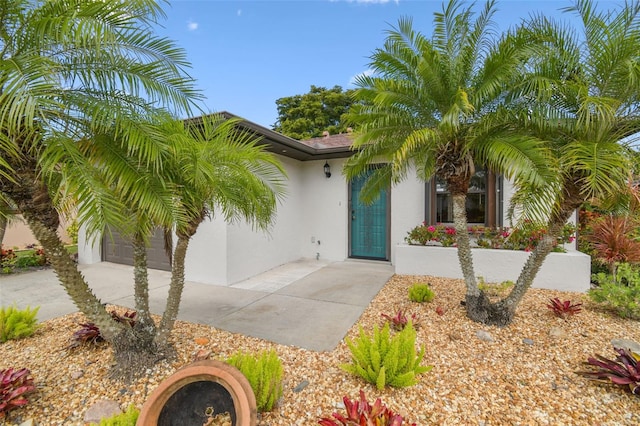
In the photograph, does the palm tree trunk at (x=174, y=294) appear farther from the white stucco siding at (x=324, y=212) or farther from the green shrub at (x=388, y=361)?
the white stucco siding at (x=324, y=212)

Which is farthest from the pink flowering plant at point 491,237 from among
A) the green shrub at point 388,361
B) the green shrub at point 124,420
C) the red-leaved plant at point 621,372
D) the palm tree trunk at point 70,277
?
the green shrub at point 124,420

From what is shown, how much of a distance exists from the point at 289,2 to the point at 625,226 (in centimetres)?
952

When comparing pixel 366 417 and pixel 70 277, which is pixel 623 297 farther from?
pixel 70 277

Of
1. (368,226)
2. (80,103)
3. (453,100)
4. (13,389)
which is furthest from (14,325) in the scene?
Answer: (368,226)

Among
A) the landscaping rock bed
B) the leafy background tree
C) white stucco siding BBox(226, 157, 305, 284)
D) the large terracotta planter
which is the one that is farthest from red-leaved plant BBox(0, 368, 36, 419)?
the leafy background tree

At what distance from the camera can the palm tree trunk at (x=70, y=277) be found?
2.50 m

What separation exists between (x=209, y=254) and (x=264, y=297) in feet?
6.13

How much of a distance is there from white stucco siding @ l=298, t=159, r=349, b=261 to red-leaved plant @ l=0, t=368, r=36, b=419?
6.90 meters

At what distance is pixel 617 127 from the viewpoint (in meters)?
3.43

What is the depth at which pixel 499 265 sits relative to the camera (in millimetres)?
6090

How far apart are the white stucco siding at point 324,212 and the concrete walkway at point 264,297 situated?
1061mm

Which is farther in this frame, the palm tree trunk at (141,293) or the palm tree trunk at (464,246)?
the palm tree trunk at (464,246)

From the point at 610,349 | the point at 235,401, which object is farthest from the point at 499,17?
the point at 235,401

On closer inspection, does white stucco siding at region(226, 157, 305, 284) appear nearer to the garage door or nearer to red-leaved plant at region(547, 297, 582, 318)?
the garage door
